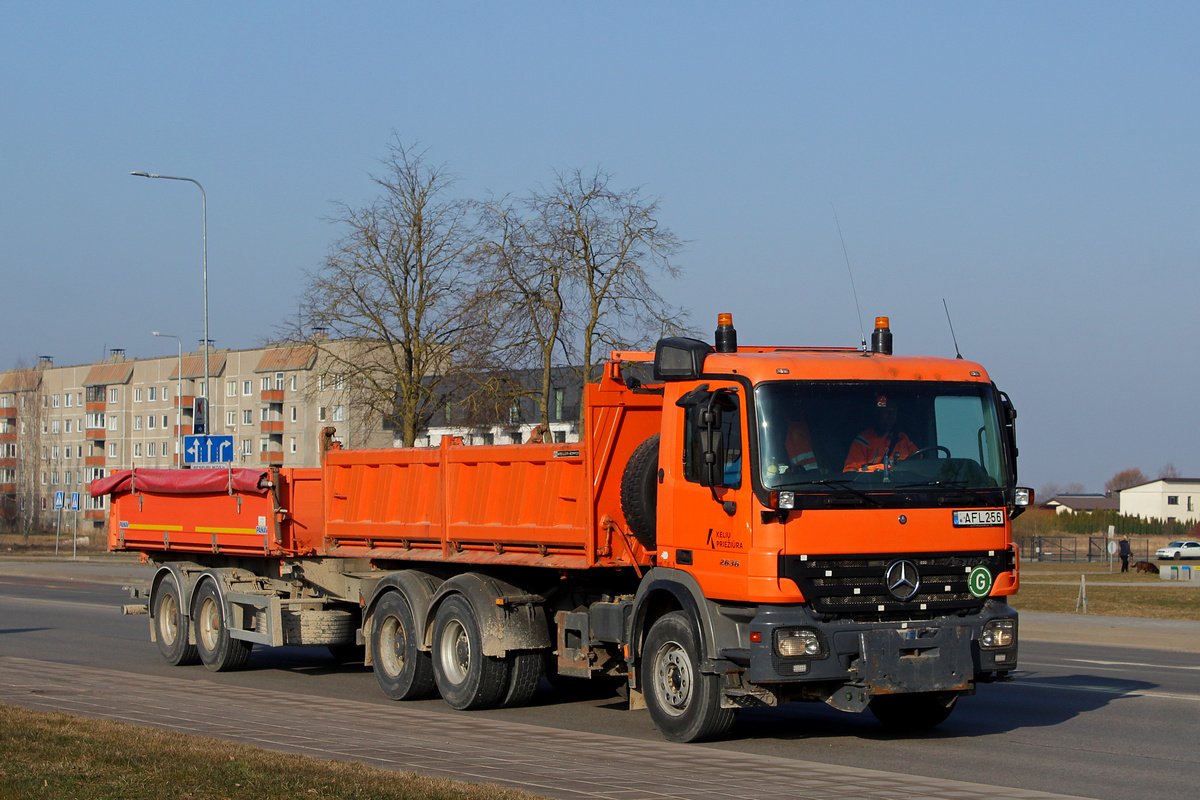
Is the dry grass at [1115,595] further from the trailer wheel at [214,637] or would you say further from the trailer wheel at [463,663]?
the trailer wheel at [463,663]

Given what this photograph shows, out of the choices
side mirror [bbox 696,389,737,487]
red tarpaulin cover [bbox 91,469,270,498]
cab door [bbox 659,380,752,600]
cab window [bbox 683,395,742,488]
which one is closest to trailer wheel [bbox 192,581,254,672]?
red tarpaulin cover [bbox 91,469,270,498]

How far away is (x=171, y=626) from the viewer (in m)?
17.8

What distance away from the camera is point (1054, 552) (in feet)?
255

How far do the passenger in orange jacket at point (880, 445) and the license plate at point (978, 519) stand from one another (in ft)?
1.93

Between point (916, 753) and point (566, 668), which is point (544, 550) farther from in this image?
point (916, 753)

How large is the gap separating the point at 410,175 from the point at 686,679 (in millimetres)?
29797

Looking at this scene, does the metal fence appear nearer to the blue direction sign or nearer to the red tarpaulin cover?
the blue direction sign

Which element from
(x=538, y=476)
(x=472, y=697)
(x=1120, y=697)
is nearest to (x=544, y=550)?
(x=538, y=476)

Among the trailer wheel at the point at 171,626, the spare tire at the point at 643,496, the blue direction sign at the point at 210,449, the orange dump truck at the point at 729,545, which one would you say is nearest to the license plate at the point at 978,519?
the orange dump truck at the point at 729,545

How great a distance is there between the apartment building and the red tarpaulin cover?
241 feet

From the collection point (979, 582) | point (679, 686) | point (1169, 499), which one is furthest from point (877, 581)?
point (1169, 499)

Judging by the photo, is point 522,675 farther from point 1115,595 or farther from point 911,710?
point 1115,595

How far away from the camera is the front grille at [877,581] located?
9875mm

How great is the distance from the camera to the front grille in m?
9.88
